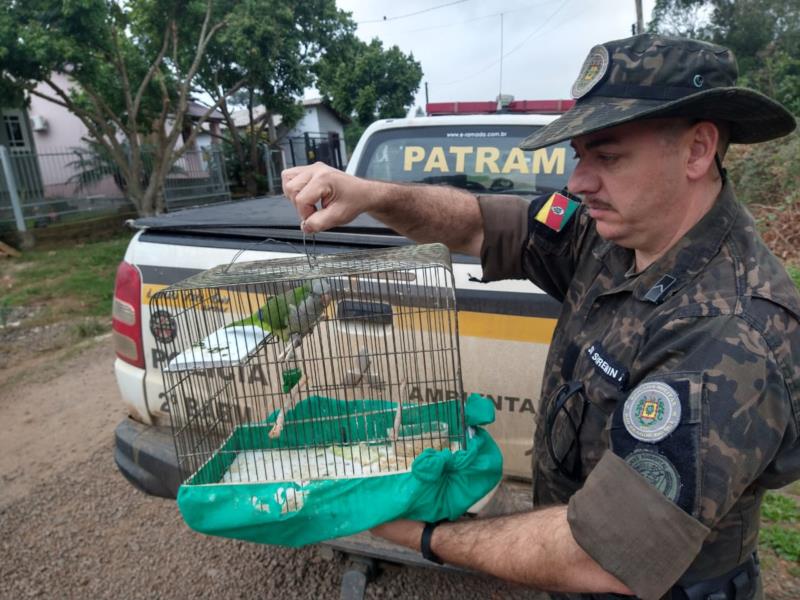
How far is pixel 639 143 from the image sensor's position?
1.21 m

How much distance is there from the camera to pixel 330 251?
2273 millimetres

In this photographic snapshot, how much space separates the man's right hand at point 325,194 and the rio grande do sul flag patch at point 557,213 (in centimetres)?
53

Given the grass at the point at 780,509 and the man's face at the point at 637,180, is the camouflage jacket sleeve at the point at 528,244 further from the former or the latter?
the grass at the point at 780,509

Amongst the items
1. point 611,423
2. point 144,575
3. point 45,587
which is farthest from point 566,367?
point 45,587

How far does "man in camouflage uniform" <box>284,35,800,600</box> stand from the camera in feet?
3.27

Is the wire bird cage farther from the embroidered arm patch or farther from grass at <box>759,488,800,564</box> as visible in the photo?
grass at <box>759,488,800,564</box>

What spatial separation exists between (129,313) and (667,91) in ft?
7.21

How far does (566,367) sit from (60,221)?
39.6 feet

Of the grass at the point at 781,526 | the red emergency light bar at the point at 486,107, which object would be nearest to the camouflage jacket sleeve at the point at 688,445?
the grass at the point at 781,526

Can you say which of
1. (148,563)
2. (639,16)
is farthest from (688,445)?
(639,16)

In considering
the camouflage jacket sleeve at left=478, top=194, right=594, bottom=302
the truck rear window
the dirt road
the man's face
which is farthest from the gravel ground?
the truck rear window

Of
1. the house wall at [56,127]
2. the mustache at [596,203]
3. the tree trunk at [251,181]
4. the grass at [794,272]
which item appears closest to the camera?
the mustache at [596,203]

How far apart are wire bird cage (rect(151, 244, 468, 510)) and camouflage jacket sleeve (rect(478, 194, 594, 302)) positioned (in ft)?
0.55

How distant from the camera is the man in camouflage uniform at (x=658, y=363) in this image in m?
1.00
